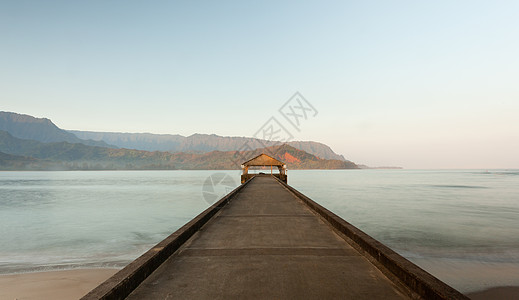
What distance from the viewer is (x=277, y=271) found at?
144 inches

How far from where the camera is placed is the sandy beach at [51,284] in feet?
Answer: 19.0

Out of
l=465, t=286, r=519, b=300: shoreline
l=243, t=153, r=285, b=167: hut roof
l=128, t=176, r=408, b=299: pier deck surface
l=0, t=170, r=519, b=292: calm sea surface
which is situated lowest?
l=0, t=170, r=519, b=292: calm sea surface

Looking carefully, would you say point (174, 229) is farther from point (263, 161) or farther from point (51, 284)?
point (263, 161)

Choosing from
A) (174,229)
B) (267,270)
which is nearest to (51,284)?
(267,270)

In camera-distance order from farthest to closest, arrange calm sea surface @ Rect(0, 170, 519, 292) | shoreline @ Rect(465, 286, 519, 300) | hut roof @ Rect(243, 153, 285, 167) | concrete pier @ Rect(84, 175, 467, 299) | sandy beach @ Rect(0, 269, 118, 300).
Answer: hut roof @ Rect(243, 153, 285, 167)
calm sea surface @ Rect(0, 170, 519, 292)
shoreline @ Rect(465, 286, 519, 300)
sandy beach @ Rect(0, 269, 118, 300)
concrete pier @ Rect(84, 175, 467, 299)

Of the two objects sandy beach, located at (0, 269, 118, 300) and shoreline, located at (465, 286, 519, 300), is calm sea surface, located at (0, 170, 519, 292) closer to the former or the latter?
shoreline, located at (465, 286, 519, 300)

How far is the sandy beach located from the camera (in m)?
5.80

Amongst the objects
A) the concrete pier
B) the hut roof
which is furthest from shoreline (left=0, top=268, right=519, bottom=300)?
the hut roof

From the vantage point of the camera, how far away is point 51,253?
989cm

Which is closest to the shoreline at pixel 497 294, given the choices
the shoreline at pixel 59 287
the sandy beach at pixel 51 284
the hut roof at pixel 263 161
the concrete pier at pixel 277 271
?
the shoreline at pixel 59 287

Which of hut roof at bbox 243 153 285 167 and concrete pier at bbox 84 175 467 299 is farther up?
hut roof at bbox 243 153 285 167

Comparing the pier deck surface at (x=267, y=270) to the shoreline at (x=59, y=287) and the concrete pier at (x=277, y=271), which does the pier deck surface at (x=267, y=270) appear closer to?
the concrete pier at (x=277, y=271)

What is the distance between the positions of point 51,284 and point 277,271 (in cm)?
567

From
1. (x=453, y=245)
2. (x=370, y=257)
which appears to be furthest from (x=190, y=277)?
(x=453, y=245)
